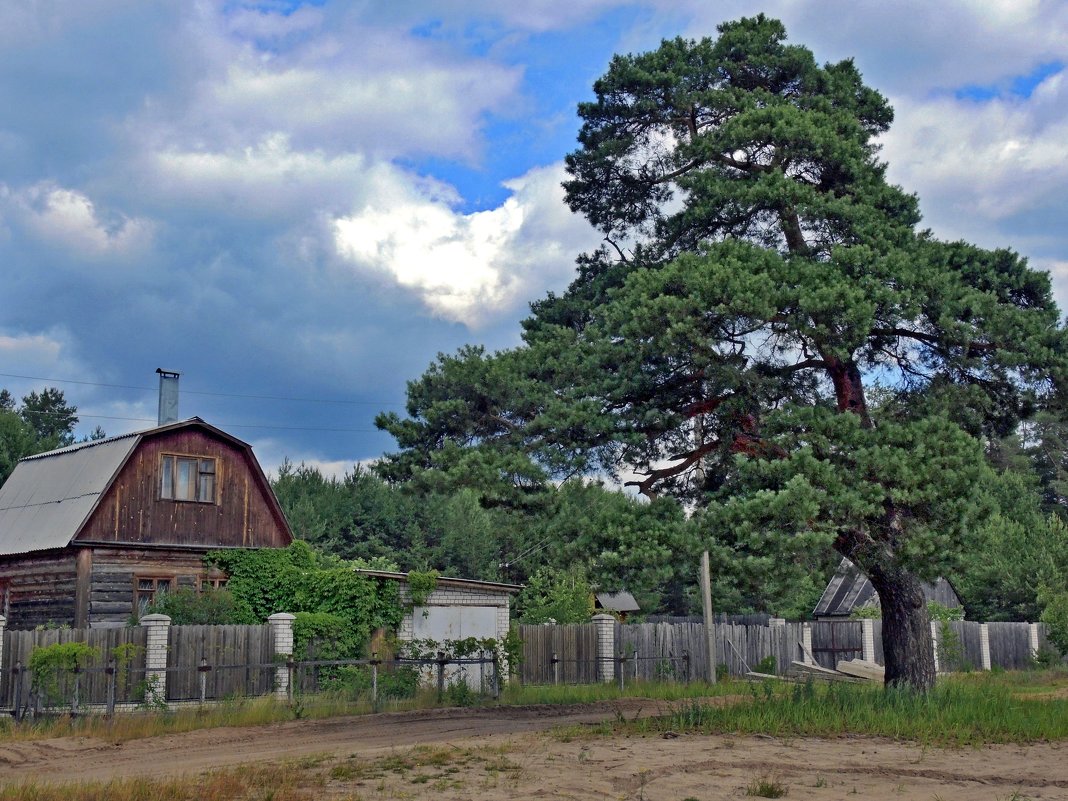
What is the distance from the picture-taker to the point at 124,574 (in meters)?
28.2

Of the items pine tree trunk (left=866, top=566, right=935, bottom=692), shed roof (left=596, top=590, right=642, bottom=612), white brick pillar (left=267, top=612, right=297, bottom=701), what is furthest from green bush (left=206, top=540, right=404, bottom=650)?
shed roof (left=596, top=590, right=642, bottom=612)

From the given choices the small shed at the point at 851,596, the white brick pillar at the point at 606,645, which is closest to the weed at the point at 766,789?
the white brick pillar at the point at 606,645

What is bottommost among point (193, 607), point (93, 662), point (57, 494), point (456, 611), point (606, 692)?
point (606, 692)

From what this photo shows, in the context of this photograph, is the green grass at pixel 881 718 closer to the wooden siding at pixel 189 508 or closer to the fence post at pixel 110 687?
the fence post at pixel 110 687

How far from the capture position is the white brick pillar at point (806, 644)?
109 feet

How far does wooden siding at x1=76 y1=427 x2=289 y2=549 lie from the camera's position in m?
28.1

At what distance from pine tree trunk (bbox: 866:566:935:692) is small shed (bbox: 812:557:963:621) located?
75.4 feet

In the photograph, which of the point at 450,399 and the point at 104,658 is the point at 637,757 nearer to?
the point at 450,399

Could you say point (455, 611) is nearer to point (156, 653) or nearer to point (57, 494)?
point (156, 653)

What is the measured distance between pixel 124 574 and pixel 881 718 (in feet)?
64.5

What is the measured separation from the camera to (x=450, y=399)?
1967 cm

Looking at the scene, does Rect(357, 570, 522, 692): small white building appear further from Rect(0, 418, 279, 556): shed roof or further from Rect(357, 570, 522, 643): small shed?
Rect(0, 418, 279, 556): shed roof

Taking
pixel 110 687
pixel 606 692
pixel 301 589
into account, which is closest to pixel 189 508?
pixel 301 589

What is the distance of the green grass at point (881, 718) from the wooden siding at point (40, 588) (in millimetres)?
→ 16827
